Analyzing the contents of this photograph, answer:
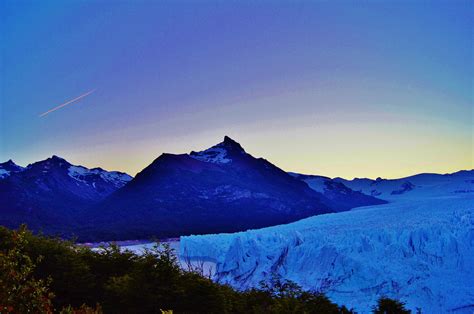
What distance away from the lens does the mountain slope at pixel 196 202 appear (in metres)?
129

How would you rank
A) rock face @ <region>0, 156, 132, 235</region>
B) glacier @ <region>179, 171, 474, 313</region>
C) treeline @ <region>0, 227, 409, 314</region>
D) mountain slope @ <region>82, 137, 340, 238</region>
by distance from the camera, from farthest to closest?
rock face @ <region>0, 156, 132, 235</region> < mountain slope @ <region>82, 137, 340, 238</region> < glacier @ <region>179, 171, 474, 313</region> < treeline @ <region>0, 227, 409, 314</region>

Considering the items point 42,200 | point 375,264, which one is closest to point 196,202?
point 42,200

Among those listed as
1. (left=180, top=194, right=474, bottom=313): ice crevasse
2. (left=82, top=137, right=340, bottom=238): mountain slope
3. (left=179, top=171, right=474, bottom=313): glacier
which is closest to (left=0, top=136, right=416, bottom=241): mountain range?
(left=82, top=137, right=340, bottom=238): mountain slope

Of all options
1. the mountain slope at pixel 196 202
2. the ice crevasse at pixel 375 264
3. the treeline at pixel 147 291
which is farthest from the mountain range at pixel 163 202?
the treeline at pixel 147 291

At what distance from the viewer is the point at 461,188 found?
181000 mm

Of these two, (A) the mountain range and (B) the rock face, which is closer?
(A) the mountain range

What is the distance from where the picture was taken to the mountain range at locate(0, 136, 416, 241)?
12638 cm

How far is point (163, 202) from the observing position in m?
152

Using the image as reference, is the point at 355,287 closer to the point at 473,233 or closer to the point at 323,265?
the point at 323,265

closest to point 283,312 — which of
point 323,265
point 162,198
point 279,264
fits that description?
point 323,265

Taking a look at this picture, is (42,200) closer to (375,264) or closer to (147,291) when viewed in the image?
(375,264)

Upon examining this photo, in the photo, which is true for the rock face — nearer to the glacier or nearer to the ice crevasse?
the ice crevasse

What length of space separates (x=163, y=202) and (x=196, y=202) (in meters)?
12.0

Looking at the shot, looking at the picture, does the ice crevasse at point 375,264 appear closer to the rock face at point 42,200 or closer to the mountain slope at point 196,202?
the mountain slope at point 196,202
